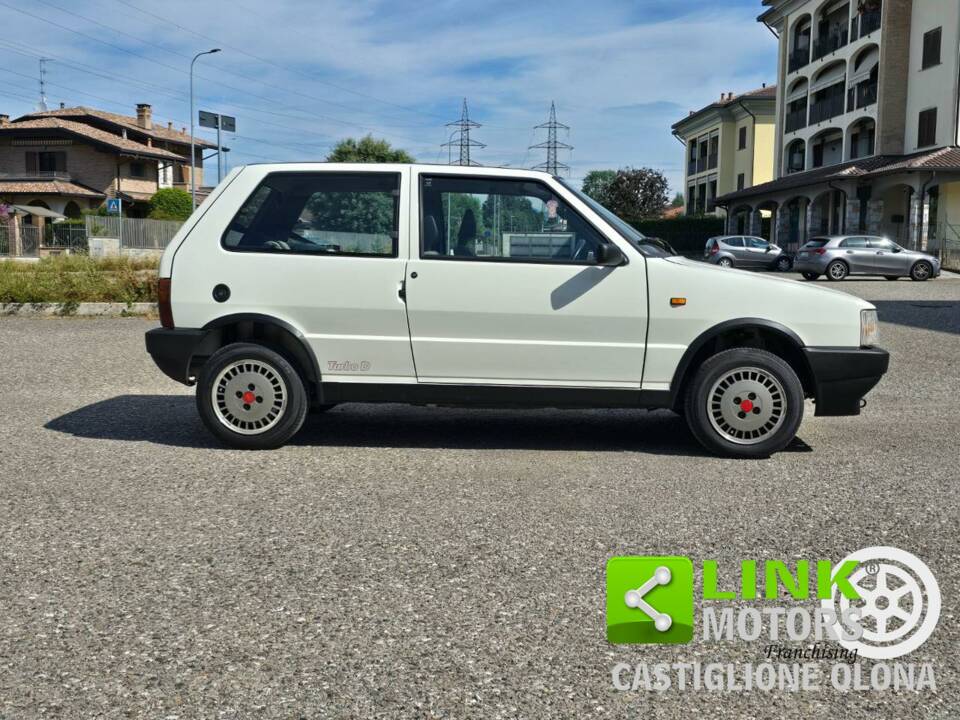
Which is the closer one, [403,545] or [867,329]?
[403,545]

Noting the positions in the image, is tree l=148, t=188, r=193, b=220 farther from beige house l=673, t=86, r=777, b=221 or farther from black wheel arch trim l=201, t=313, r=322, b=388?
black wheel arch trim l=201, t=313, r=322, b=388

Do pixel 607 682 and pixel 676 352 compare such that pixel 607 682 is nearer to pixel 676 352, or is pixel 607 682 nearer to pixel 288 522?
pixel 288 522

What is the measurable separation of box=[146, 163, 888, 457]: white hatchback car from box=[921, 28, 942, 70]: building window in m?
39.1

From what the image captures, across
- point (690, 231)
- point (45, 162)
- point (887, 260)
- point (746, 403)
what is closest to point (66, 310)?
point (746, 403)

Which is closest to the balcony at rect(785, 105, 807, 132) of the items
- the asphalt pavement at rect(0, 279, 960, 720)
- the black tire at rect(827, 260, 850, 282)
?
the black tire at rect(827, 260, 850, 282)

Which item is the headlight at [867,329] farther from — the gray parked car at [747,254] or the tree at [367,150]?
the tree at [367,150]

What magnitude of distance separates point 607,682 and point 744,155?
66.4 metres

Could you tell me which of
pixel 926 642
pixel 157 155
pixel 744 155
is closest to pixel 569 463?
pixel 926 642

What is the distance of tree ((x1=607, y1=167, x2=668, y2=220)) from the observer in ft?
268

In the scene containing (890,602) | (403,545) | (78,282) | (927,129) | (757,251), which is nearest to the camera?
(890,602)

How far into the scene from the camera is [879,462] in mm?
6320

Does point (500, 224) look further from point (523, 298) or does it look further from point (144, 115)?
point (144, 115)

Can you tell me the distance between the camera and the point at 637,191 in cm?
8200

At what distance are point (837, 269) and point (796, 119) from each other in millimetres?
25664
